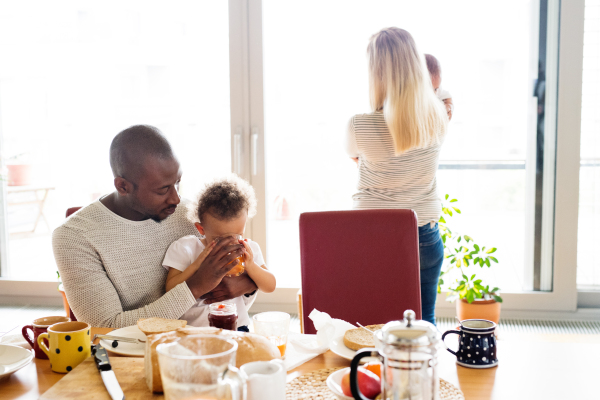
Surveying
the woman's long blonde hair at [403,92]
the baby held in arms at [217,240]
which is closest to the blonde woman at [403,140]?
the woman's long blonde hair at [403,92]

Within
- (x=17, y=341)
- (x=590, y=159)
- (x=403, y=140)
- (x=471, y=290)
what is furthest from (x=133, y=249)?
(x=590, y=159)

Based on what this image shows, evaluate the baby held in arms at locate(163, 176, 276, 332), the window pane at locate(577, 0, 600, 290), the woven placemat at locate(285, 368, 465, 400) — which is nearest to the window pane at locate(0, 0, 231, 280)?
the baby held in arms at locate(163, 176, 276, 332)

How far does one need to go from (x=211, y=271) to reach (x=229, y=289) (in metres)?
0.14

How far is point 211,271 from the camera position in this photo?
1452mm

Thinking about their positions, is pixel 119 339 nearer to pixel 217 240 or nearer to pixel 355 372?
pixel 217 240

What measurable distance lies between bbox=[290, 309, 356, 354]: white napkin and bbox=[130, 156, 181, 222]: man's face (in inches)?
25.0

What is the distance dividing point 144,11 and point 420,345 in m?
3.14

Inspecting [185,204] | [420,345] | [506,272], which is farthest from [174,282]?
[506,272]

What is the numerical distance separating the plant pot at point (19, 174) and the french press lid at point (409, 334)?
343cm

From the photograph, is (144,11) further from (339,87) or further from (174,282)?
(174,282)

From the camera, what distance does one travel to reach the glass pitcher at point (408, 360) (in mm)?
728

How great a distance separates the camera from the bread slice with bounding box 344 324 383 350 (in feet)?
3.55

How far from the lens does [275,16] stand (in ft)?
10.6

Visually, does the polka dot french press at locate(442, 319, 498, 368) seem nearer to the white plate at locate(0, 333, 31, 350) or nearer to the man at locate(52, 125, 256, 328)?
the man at locate(52, 125, 256, 328)
